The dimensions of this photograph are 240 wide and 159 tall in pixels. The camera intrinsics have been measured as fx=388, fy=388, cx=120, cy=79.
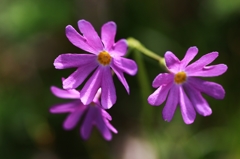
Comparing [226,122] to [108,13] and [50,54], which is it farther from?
[50,54]

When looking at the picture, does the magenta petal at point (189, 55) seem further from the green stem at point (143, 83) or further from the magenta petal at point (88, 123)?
the magenta petal at point (88, 123)

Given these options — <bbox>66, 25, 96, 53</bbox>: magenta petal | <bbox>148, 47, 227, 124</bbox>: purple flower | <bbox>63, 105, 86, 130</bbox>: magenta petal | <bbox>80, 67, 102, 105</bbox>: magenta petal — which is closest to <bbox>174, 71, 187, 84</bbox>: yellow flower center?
<bbox>148, 47, 227, 124</bbox>: purple flower

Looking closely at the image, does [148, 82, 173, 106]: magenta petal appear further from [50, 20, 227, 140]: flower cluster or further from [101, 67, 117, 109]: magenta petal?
[101, 67, 117, 109]: magenta petal

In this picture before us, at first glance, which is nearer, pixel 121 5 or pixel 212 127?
pixel 212 127

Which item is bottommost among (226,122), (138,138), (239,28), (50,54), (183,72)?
(138,138)

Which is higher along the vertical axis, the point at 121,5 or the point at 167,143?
the point at 121,5

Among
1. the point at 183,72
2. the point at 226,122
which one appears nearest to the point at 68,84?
the point at 183,72
